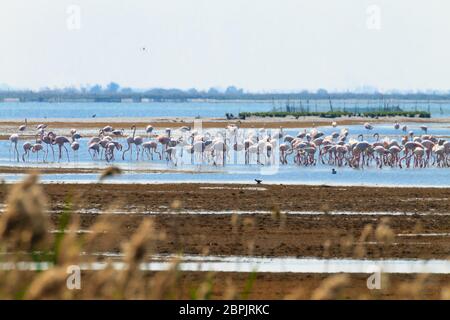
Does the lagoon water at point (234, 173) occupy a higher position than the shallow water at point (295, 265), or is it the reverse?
the shallow water at point (295, 265)

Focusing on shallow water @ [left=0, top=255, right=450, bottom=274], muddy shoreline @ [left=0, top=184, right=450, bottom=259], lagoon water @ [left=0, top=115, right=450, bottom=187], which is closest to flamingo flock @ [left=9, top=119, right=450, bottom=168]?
lagoon water @ [left=0, top=115, right=450, bottom=187]

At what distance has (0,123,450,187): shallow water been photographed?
93.2ft

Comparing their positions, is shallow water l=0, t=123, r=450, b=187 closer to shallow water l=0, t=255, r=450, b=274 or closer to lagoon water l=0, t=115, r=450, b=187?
lagoon water l=0, t=115, r=450, b=187

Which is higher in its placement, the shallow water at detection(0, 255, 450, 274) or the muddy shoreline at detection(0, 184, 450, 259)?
the shallow water at detection(0, 255, 450, 274)

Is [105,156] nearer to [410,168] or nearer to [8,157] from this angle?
[8,157]

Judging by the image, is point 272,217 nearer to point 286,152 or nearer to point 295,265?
point 295,265

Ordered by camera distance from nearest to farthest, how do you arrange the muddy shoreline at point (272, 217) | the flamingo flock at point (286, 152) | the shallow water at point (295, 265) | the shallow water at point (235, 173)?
the shallow water at point (295, 265) → the muddy shoreline at point (272, 217) → the shallow water at point (235, 173) → the flamingo flock at point (286, 152)

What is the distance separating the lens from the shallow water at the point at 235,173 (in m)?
28.4

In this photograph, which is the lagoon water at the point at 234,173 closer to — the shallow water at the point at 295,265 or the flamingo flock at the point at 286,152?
the flamingo flock at the point at 286,152

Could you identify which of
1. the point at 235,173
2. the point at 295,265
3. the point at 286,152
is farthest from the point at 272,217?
the point at 286,152

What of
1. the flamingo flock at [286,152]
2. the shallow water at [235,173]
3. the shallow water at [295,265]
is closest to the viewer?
the shallow water at [295,265]

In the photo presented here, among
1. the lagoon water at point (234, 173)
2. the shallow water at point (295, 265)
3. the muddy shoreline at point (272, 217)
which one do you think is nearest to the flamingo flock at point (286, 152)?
the lagoon water at point (234, 173)
